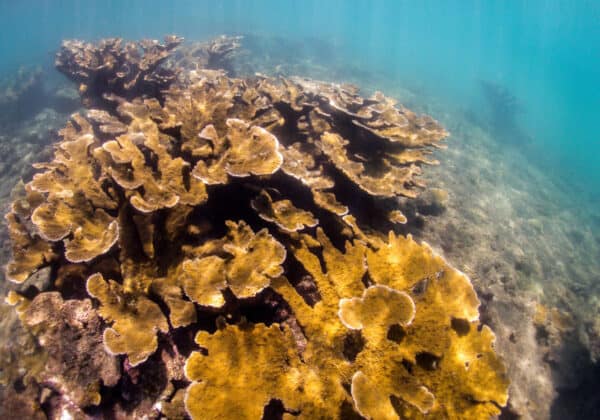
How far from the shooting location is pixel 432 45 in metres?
91.6

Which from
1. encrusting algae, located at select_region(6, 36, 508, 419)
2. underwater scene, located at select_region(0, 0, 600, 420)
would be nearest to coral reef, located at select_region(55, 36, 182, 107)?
underwater scene, located at select_region(0, 0, 600, 420)

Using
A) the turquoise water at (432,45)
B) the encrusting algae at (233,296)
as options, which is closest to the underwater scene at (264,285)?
the encrusting algae at (233,296)

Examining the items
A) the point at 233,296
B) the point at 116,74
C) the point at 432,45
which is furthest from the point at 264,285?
the point at 432,45

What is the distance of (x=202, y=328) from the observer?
2.72 m

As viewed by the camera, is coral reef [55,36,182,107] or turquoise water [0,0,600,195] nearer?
coral reef [55,36,182,107]

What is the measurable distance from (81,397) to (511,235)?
1007 centimetres

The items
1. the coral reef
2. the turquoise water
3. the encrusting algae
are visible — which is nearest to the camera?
the encrusting algae

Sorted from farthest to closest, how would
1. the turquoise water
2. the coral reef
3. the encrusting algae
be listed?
the turquoise water < the coral reef < the encrusting algae

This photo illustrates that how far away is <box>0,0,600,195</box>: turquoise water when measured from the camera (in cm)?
3531

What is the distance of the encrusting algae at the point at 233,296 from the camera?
7.06 feet

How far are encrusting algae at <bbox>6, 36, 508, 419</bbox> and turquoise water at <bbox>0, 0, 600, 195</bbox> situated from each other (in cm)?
2467

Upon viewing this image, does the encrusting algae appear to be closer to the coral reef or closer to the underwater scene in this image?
the underwater scene

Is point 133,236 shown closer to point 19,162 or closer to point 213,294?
point 213,294

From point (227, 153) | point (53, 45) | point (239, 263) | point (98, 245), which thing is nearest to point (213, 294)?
point (239, 263)
